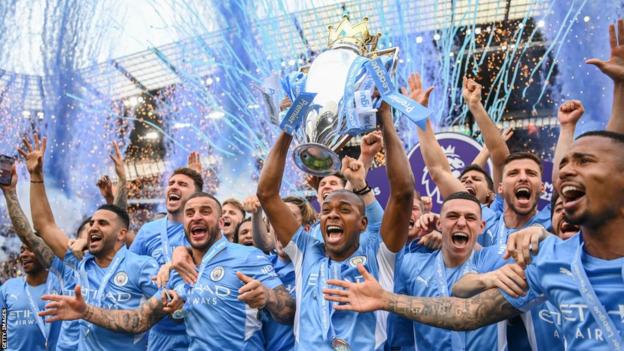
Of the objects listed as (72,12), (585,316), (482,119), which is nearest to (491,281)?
(585,316)

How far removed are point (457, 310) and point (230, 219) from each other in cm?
310

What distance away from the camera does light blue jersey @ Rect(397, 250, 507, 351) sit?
10.4 ft

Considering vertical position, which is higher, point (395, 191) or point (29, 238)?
point (395, 191)

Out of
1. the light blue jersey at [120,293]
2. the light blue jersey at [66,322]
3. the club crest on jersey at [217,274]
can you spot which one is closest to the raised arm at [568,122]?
the club crest on jersey at [217,274]

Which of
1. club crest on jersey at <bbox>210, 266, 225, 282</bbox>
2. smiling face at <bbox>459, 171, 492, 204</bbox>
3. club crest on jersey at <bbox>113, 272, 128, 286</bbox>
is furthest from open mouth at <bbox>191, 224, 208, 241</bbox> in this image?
smiling face at <bbox>459, 171, 492, 204</bbox>

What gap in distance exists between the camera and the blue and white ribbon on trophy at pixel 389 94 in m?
3.10

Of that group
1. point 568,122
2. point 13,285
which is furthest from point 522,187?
point 13,285

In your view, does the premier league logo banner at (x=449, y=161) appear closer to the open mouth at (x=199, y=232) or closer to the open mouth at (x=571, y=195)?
the open mouth at (x=199, y=232)

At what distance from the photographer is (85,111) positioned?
22094 mm

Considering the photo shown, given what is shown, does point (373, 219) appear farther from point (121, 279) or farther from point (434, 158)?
point (121, 279)

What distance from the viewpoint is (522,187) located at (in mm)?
3998

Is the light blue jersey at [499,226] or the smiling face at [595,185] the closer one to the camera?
the smiling face at [595,185]

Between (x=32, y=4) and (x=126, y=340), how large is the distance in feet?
61.3

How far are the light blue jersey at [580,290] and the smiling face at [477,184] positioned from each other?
91.0 inches
